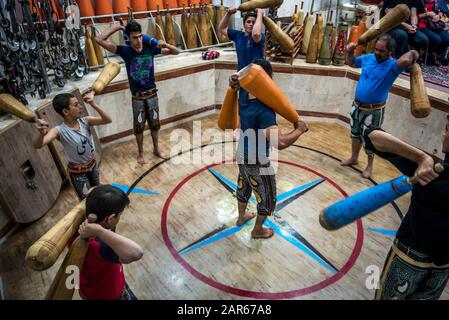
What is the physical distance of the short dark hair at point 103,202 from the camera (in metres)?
1.66

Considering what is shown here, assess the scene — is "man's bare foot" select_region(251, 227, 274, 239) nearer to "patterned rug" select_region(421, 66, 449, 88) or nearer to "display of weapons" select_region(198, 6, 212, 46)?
"patterned rug" select_region(421, 66, 449, 88)

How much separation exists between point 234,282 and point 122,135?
3.45m

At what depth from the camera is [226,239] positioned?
3.38 meters

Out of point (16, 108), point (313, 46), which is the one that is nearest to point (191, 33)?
point (313, 46)

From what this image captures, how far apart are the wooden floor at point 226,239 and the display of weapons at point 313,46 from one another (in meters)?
2.11

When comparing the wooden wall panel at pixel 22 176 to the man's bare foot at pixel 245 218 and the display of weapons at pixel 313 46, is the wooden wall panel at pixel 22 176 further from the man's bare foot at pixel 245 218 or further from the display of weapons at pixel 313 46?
the display of weapons at pixel 313 46

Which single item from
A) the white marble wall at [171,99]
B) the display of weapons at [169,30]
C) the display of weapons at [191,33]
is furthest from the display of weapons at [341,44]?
the display of weapons at [169,30]

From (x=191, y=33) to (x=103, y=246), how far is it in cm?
578

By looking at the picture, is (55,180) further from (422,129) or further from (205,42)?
(422,129)

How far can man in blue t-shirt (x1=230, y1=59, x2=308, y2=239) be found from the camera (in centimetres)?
247

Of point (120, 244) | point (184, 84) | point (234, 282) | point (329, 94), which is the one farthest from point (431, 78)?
point (120, 244)

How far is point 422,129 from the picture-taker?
15.1 ft

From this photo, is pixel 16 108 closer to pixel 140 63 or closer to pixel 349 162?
pixel 140 63
